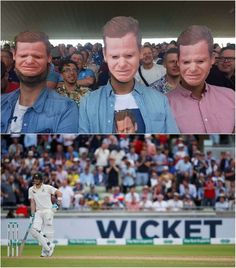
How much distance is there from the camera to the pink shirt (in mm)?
11539

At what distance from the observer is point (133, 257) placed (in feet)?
45.4

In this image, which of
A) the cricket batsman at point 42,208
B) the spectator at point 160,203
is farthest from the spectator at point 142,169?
the cricket batsman at point 42,208

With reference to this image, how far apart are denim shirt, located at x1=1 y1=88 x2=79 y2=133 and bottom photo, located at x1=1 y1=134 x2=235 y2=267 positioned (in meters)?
2.55

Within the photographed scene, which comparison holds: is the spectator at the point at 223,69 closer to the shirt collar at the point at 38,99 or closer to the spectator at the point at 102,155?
the shirt collar at the point at 38,99

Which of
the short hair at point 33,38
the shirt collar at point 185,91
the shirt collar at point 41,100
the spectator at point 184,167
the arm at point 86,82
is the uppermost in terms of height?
the short hair at point 33,38

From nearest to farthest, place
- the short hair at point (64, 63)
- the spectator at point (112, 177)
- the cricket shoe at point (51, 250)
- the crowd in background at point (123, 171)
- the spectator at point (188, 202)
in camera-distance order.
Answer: the cricket shoe at point (51, 250) < the short hair at point (64, 63) < the crowd in background at point (123, 171) < the spectator at point (188, 202) < the spectator at point (112, 177)

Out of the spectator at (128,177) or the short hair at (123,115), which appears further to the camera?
the spectator at (128,177)

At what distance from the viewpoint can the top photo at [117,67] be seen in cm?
1138

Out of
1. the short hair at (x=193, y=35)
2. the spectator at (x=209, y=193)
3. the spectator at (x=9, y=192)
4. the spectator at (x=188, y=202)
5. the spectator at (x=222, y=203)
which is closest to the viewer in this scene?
the short hair at (x=193, y=35)

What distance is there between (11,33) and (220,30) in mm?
2787

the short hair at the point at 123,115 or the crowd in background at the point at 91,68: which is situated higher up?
the crowd in background at the point at 91,68

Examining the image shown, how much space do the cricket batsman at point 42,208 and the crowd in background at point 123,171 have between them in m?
6.74

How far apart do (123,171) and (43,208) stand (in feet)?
31.6

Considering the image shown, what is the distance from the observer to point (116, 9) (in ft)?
37.5
